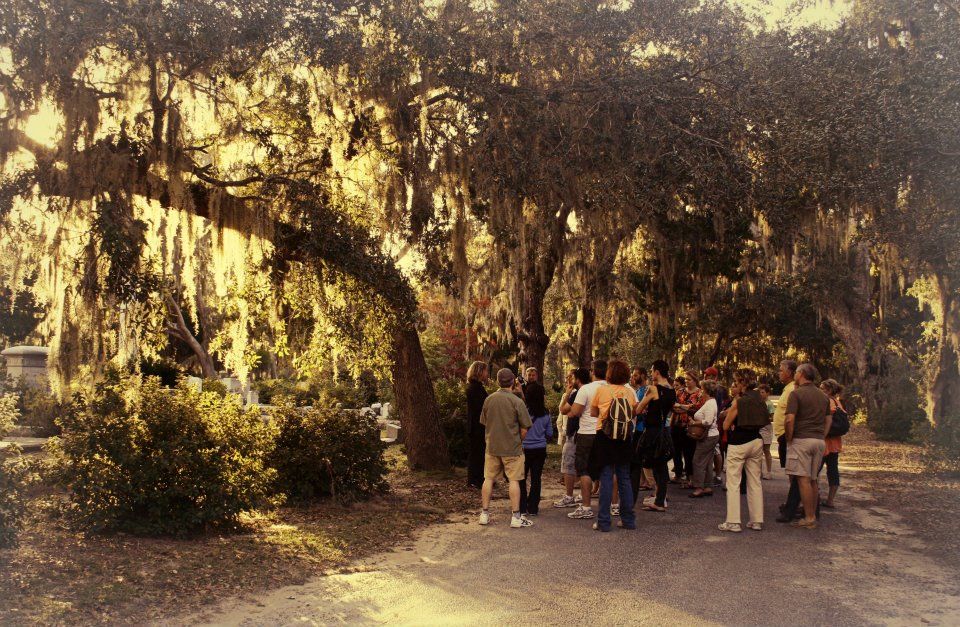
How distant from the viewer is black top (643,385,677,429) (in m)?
10.7

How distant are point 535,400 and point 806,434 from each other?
10.5 ft

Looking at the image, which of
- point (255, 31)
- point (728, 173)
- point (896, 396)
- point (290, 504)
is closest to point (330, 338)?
point (290, 504)

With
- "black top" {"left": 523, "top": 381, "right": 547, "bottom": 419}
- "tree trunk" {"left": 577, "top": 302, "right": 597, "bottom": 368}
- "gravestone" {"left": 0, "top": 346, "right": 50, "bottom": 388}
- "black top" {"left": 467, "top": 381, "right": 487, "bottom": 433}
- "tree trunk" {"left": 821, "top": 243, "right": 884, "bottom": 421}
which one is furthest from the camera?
"tree trunk" {"left": 821, "top": 243, "right": 884, "bottom": 421}

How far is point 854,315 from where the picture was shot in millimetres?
27891

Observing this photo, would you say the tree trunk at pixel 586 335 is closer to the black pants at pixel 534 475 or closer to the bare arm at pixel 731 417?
the black pants at pixel 534 475

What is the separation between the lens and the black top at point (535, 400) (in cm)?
1088

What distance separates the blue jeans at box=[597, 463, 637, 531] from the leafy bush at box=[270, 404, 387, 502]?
10.3ft

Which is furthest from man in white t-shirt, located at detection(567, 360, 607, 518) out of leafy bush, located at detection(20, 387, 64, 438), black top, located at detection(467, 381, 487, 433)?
leafy bush, located at detection(20, 387, 64, 438)

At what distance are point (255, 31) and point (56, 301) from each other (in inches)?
162

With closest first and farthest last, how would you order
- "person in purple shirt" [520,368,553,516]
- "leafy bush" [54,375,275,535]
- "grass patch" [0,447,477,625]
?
"grass patch" [0,447,477,625], "leafy bush" [54,375,275,535], "person in purple shirt" [520,368,553,516]

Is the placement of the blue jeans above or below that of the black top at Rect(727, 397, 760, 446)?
below

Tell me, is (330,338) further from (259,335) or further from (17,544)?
(17,544)

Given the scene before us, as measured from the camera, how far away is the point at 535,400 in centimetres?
1095

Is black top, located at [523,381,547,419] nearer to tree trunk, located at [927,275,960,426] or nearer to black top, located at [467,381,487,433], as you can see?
black top, located at [467,381,487,433]
